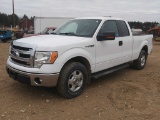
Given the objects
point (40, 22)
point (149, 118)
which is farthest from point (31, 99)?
point (40, 22)

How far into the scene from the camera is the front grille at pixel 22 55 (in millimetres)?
4531

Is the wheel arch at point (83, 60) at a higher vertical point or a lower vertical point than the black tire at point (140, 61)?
higher

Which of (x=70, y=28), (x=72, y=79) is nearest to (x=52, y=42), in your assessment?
(x=72, y=79)

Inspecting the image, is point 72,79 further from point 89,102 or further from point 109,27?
point 109,27

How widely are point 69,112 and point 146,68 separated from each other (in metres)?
4.77

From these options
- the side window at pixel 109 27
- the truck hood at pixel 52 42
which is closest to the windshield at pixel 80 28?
the side window at pixel 109 27

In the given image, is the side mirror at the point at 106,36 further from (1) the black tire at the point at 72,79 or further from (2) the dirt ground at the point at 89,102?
(2) the dirt ground at the point at 89,102

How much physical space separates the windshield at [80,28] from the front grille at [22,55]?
4.64 feet

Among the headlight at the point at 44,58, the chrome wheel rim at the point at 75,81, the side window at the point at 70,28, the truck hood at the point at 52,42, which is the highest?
the side window at the point at 70,28

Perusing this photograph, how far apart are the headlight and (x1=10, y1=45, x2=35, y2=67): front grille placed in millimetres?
107

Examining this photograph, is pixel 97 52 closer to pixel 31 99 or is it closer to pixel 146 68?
pixel 31 99

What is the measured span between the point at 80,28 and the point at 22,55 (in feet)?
5.86

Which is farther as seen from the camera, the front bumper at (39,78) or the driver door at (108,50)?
the driver door at (108,50)

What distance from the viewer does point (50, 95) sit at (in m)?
5.14
